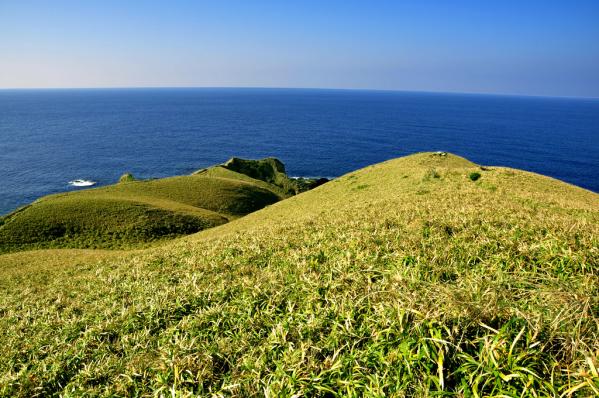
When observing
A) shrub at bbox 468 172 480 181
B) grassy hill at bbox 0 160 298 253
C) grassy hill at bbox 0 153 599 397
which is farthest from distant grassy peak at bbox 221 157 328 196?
grassy hill at bbox 0 153 599 397

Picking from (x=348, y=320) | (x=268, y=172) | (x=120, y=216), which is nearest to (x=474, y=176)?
(x=348, y=320)

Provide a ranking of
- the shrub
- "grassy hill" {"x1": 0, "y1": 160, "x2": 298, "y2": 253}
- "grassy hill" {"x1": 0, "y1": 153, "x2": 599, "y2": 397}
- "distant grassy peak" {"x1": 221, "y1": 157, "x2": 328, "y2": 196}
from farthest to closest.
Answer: "distant grassy peak" {"x1": 221, "y1": 157, "x2": 328, "y2": 196}
"grassy hill" {"x1": 0, "y1": 160, "x2": 298, "y2": 253}
the shrub
"grassy hill" {"x1": 0, "y1": 153, "x2": 599, "y2": 397}

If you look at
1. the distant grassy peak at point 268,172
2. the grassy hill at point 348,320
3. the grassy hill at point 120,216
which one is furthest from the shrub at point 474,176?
the distant grassy peak at point 268,172

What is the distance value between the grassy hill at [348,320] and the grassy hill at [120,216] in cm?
3712

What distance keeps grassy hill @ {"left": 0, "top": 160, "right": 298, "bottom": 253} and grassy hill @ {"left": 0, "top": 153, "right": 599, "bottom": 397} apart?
122ft

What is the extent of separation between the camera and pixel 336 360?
598 centimetres

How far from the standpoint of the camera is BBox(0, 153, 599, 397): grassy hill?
16.9ft

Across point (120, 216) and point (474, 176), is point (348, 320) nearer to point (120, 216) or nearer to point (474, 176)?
point (474, 176)

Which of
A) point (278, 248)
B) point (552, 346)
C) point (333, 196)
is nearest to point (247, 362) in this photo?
point (552, 346)

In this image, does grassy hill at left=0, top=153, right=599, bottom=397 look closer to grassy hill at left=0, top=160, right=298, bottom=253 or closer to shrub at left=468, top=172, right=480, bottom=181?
shrub at left=468, top=172, right=480, bottom=181

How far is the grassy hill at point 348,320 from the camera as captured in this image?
516 cm

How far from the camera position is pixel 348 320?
6.74 metres

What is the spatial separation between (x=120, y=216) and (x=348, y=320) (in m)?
54.6

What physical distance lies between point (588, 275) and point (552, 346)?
141 inches
